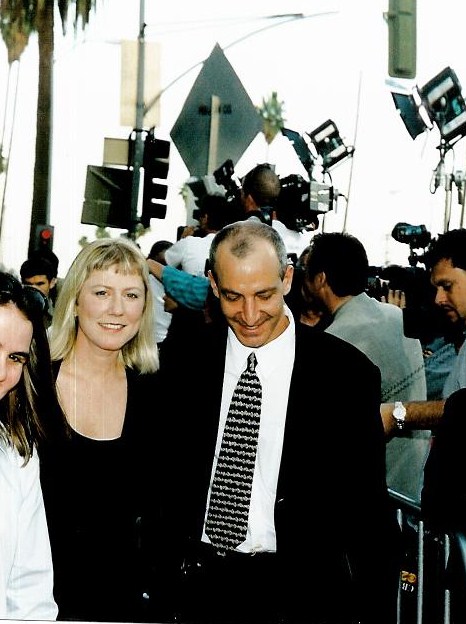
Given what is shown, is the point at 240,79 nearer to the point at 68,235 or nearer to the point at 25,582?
the point at 68,235

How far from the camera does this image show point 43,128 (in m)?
2.76

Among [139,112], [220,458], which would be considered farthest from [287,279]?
[139,112]

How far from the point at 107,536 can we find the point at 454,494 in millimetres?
952

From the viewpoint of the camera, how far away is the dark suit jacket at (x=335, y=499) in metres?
2.31

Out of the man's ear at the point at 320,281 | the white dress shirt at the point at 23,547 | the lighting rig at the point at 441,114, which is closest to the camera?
the white dress shirt at the point at 23,547

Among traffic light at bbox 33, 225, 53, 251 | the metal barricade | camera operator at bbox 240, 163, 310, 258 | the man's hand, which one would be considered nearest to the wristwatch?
the metal barricade

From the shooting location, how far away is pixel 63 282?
269 centimetres

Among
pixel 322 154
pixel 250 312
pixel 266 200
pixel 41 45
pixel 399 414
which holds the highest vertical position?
pixel 41 45

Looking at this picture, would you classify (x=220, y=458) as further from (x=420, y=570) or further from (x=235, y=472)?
(x=420, y=570)

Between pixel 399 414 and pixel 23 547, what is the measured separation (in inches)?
56.0

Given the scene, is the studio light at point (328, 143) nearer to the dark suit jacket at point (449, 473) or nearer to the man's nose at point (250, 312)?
the man's nose at point (250, 312)

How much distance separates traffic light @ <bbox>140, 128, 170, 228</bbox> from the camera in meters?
2.82

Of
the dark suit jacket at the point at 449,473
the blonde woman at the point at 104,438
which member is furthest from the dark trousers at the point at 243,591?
the dark suit jacket at the point at 449,473

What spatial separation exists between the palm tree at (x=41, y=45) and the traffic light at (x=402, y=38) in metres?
0.93
